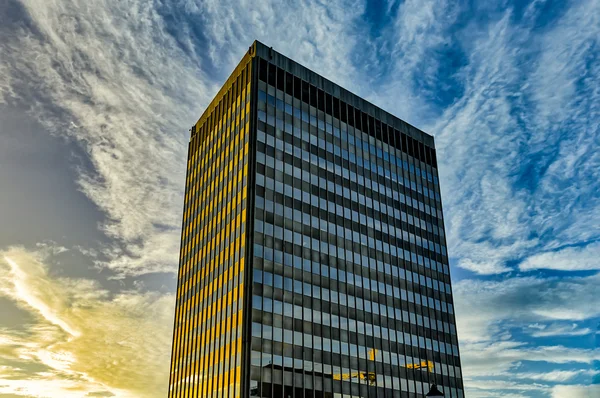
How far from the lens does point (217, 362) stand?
69125mm

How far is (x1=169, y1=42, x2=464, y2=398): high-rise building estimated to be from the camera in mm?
68500

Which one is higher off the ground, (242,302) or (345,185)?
(345,185)

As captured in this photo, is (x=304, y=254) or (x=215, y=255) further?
(x=215, y=255)

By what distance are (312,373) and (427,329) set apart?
28249 mm

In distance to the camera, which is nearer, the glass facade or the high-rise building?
the high-rise building

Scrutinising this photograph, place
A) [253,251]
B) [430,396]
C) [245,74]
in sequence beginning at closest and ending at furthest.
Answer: [430,396]
[253,251]
[245,74]

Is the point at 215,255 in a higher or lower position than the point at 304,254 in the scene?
higher

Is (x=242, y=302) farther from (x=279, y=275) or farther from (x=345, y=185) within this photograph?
(x=345, y=185)

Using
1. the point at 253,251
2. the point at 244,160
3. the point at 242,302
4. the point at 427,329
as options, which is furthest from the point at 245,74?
the point at 427,329

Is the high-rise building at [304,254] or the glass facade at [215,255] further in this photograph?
the glass facade at [215,255]

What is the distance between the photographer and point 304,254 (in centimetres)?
7525

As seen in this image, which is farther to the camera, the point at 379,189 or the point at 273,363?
the point at 379,189

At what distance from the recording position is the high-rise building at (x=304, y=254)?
68.5 metres

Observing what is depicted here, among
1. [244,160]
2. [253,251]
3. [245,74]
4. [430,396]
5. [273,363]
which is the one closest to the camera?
[430,396]
